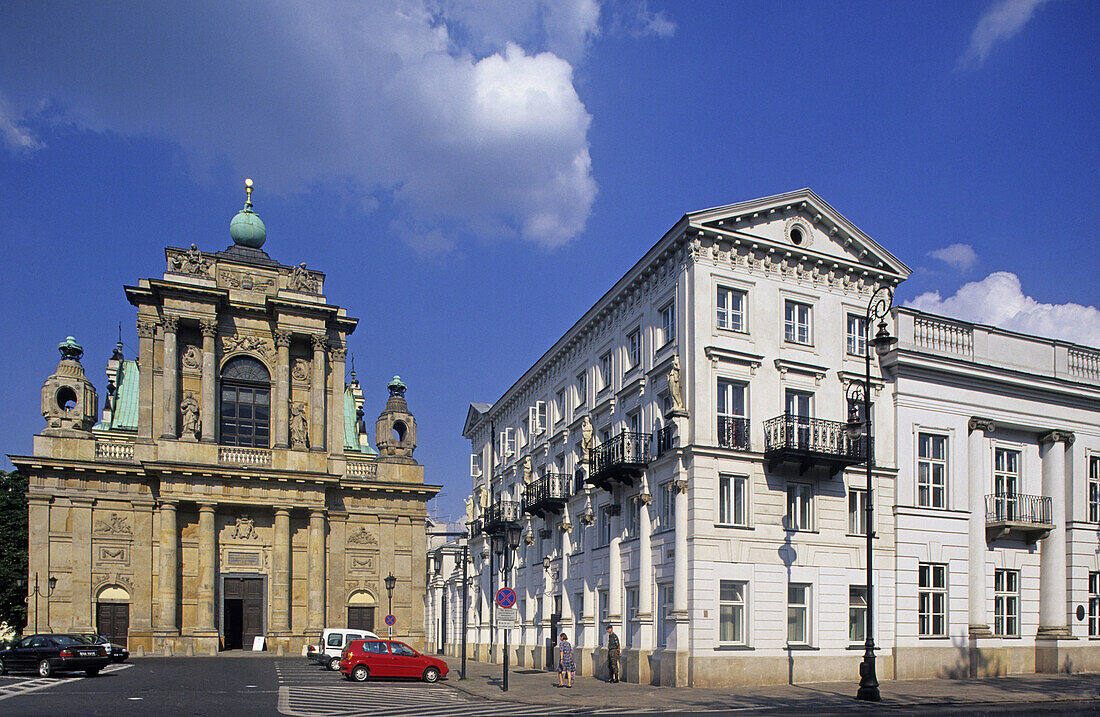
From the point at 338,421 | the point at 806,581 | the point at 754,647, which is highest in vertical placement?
the point at 338,421

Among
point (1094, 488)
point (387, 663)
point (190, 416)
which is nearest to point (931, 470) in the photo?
point (1094, 488)

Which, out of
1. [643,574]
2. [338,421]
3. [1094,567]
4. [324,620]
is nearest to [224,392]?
[338,421]

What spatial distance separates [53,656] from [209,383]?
904 inches

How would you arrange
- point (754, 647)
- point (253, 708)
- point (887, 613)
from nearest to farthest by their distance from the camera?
point (253, 708)
point (754, 647)
point (887, 613)

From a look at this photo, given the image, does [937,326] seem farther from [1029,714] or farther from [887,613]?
[1029,714]

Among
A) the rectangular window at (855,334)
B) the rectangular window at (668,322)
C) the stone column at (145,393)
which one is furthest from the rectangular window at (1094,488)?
the stone column at (145,393)

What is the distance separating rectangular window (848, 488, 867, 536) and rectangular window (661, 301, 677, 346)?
25.8 feet

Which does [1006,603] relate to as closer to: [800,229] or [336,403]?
[800,229]

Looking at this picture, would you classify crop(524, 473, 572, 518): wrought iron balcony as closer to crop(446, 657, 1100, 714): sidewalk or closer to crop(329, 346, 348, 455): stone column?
crop(446, 657, 1100, 714): sidewalk

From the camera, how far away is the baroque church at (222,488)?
49.4 m

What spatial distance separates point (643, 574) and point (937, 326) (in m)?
13.7

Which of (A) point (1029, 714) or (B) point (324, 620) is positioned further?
(B) point (324, 620)

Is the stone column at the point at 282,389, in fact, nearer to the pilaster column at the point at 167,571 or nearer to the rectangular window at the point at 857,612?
the pilaster column at the point at 167,571

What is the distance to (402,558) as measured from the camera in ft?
189
